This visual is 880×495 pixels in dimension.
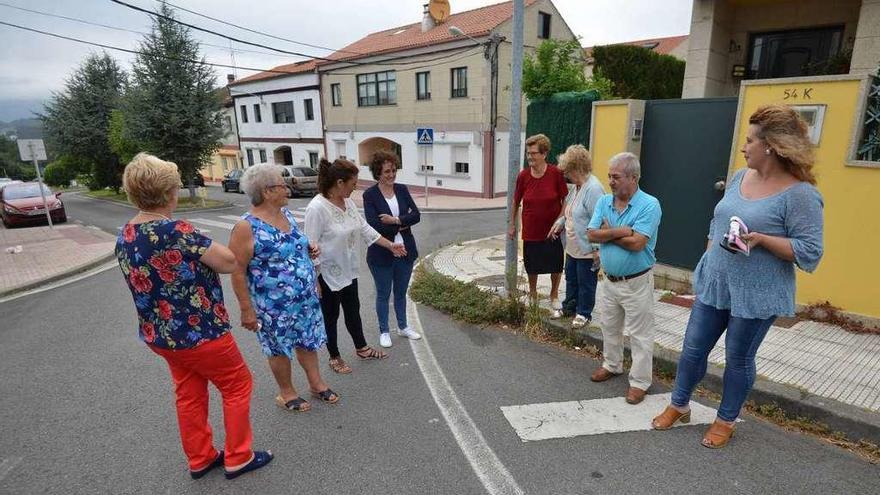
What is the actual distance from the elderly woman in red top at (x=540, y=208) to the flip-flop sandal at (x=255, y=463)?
3040mm

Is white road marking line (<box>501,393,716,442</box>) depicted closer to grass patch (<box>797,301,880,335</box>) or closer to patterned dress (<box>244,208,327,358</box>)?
Result: patterned dress (<box>244,208,327,358</box>)

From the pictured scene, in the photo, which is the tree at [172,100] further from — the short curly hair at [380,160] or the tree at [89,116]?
the short curly hair at [380,160]

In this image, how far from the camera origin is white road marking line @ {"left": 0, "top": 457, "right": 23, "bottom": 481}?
2.83m

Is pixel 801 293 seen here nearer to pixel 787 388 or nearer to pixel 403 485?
pixel 787 388

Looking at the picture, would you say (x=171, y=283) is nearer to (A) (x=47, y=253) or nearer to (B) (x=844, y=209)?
(B) (x=844, y=209)

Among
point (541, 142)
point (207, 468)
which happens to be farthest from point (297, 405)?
point (541, 142)

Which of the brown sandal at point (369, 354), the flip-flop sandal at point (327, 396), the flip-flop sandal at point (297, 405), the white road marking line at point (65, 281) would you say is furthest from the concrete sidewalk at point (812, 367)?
the white road marking line at point (65, 281)

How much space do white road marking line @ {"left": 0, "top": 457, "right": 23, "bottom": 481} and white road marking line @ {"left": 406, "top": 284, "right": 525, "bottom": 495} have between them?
2757 mm

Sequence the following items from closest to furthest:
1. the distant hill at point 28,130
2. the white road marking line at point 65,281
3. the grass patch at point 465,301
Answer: the grass patch at point 465,301 → the white road marking line at point 65,281 → the distant hill at point 28,130

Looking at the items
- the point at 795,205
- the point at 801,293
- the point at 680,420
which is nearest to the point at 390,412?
the point at 680,420

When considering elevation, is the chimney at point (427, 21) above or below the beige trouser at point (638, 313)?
above

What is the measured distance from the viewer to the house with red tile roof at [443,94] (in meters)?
18.8

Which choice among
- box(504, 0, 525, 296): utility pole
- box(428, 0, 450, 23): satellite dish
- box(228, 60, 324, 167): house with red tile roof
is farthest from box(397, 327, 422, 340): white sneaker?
box(228, 60, 324, 167): house with red tile roof

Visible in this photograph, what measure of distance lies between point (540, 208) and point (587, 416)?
7.21 feet
